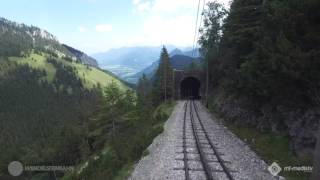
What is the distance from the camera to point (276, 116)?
24.0m

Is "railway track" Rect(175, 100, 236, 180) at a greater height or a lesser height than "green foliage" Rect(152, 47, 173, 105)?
lesser

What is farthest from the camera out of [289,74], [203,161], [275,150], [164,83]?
[164,83]

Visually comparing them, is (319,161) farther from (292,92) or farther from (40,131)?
(40,131)

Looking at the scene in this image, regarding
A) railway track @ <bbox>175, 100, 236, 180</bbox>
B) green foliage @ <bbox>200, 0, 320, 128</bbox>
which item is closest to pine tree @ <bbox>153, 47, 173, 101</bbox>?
railway track @ <bbox>175, 100, 236, 180</bbox>

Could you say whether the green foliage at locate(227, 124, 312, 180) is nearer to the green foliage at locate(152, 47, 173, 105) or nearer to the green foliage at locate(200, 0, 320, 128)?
the green foliage at locate(200, 0, 320, 128)

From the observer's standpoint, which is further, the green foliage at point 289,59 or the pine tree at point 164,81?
the pine tree at point 164,81

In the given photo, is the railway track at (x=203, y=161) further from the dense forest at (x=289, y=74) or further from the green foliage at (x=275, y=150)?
the dense forest at (x=289, y=74)

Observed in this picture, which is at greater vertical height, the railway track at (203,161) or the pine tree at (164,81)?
the pine tree at (164,81)

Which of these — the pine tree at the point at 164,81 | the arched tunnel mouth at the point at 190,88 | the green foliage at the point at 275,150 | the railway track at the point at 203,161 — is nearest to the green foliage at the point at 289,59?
the green foliage at the point at 275,150

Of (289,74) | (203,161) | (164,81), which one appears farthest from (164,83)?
(289,74)

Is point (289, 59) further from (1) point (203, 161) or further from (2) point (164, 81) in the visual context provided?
(2) point (164, 81)

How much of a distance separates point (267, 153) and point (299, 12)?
26.5 feet

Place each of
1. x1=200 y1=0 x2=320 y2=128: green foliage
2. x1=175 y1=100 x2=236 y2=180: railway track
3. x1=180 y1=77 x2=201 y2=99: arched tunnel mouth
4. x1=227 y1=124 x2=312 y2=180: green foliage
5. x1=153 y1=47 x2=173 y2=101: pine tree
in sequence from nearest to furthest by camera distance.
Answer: x1=175 y1=100 x2=236 y2=180: railway track → x1=227 y1=124 x2=312 y2=180: green foliage → x1=200 y1=0 x2=320 y2=128: green foliage → x1=153 y1=47 x2=173 y2=101: pine tree → x1=180 y1=77 x2=201 y2=99: arched tunnel mouth

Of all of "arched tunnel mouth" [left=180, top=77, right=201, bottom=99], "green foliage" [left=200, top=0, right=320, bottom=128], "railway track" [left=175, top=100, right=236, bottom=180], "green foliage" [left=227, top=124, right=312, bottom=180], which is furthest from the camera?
"arched tunnel mouth" [left=180, top=77, right=201, bottom=99]
